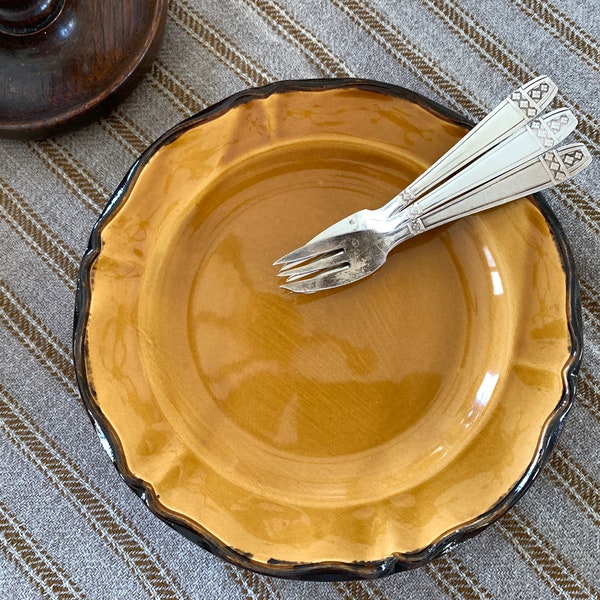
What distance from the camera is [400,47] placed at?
57 cm

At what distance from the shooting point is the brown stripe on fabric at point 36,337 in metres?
0.57

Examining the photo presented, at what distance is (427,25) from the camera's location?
0.57m

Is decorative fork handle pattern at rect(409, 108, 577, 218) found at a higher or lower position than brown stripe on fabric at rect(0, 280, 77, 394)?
higher

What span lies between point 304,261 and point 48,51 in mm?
269

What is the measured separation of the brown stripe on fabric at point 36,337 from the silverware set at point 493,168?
27cm

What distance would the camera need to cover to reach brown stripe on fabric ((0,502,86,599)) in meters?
0.56

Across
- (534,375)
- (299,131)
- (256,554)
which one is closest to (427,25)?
(299,131)

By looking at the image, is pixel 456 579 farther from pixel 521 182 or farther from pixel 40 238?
pixel 40 238

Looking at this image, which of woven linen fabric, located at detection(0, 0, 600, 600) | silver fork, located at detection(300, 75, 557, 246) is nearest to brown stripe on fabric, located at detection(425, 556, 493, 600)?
woven linen fabric, located at detection(0, 0, 600, 600)

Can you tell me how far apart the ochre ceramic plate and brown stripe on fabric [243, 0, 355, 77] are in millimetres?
97

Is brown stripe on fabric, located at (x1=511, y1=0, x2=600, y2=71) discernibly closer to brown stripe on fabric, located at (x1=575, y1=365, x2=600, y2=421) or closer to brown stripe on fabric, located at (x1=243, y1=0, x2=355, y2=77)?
brown stripe on fabric, located at (x1=243, y1=0, x2=355, y2=77)

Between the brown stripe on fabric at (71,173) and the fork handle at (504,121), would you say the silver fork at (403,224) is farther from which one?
the brown stripe on fabric at (71,173)

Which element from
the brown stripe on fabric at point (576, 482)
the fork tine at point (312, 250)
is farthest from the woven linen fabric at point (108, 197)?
the fork tine at point (312, 250)

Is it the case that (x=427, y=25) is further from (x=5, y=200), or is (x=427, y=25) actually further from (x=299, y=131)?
(x=5, y=200)
